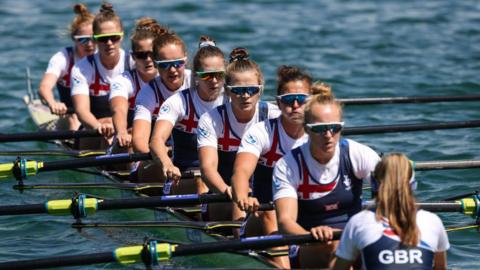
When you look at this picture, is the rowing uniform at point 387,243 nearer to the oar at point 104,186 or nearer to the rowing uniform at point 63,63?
the oar at point 104,186


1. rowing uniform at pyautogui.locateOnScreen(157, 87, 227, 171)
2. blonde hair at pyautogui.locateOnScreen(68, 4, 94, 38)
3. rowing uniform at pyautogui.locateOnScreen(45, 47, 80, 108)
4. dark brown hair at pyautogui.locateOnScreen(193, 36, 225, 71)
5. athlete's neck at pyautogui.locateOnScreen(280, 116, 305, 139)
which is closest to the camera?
athlete's neck at pyautogui.locateOnScreen(280, 116, 305, 139)

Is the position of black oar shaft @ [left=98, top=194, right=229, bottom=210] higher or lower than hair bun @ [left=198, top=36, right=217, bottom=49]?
lower

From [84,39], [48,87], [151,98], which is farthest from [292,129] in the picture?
[48,87]

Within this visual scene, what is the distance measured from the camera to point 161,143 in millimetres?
7906

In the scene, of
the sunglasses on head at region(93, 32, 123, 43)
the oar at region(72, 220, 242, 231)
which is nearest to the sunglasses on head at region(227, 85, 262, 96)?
the oar at region(72, 220, 242, 231)

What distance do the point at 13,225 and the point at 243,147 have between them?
298 cm

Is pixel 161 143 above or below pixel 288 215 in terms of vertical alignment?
above

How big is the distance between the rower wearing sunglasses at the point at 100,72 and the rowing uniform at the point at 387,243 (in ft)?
15.6

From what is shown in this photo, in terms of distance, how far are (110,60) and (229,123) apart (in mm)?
2908

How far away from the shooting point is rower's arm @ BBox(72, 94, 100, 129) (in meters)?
Answer: 9.76

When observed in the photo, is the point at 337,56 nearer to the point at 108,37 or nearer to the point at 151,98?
the point at 108,37

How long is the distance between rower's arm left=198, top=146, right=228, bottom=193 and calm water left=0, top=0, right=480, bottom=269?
1248mm

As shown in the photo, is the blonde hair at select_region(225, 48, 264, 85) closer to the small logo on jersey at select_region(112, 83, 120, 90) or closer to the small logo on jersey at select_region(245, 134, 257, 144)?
the small logo on jersey at select_region(245, 134, 257, 144)

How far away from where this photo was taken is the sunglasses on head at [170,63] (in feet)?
27.4
